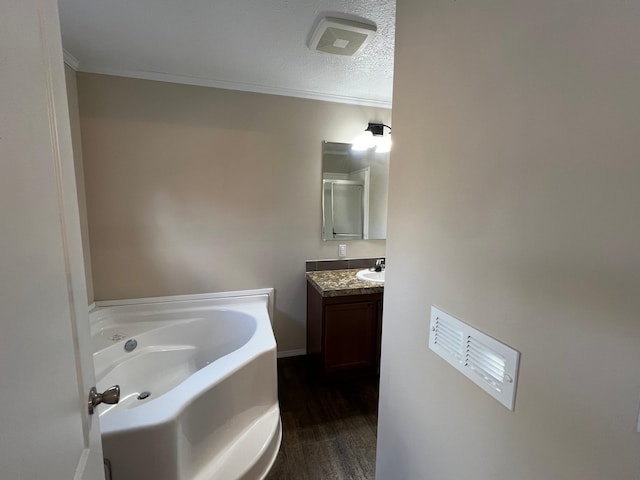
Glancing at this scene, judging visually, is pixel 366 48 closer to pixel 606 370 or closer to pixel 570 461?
pixel 606 370

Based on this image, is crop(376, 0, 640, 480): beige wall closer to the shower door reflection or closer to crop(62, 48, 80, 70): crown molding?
the shower door reflection

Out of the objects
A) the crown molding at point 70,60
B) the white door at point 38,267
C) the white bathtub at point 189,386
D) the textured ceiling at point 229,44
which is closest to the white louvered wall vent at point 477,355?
the white door at point 38,267

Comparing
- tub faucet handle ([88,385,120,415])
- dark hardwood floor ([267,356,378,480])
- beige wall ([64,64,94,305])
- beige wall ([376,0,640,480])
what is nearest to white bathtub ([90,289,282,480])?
dark hardwood floor ([267,356,378,480])

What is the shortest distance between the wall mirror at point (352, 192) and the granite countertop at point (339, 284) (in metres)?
0.38

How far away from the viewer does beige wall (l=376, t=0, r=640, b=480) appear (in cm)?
47

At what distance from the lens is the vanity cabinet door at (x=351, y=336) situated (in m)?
2.25

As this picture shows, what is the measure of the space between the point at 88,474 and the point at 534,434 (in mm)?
1034

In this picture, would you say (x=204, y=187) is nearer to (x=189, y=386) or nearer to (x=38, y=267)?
(x=189, y=386)

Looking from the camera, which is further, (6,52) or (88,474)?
(88,474)

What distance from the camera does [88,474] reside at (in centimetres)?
68

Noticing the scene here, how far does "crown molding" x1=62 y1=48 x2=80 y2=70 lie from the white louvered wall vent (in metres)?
2.62

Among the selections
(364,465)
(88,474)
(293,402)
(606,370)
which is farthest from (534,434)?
(293,402)

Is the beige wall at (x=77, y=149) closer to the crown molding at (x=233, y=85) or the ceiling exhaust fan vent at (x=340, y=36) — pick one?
the crown molding at (x=233, y=85)

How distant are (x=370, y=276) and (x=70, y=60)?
2.71 m
